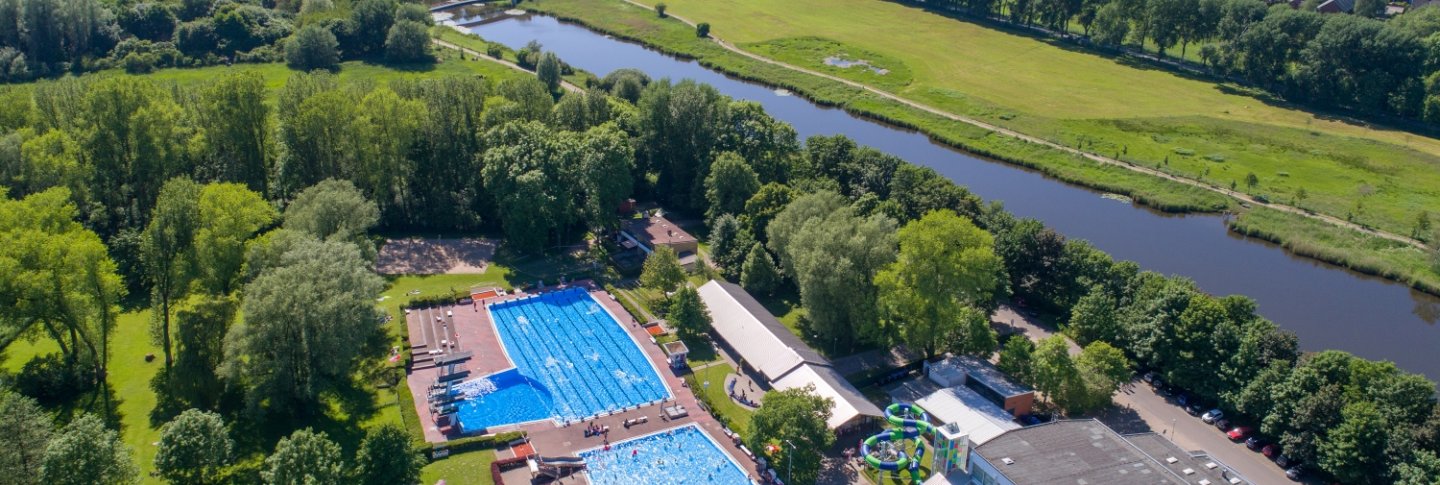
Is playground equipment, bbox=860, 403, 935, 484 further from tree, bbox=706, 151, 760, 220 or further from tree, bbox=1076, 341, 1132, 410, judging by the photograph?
tree, bbox=706, 151, 760, 220

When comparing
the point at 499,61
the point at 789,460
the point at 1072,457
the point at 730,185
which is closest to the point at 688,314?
the point at 789,460

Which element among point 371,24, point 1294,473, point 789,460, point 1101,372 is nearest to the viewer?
point 789,460

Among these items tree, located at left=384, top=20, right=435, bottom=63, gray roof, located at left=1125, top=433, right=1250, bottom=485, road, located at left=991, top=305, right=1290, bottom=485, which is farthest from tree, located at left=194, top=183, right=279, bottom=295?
tree, located at left=384, top=20, right=435, bottom=63

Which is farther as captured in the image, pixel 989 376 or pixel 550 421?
pixel 989 376

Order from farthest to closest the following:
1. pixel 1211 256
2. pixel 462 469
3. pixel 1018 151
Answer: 1. pixel 1018 151
2. pixel 1211 256
3. pixel 462 469

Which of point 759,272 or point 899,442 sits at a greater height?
point 759,272

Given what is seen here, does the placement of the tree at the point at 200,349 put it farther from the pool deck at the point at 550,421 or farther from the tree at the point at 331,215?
the tree at the point at 331,215

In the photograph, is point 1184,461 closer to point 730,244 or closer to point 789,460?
point 789,460
